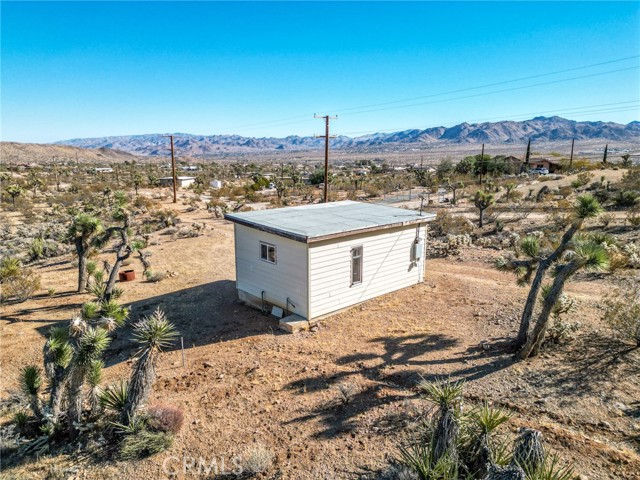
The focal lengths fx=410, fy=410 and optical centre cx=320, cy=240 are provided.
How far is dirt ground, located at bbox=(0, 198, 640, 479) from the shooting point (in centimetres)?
608

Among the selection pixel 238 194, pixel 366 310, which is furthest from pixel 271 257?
pixel 238 194

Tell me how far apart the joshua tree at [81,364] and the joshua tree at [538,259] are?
26.4ft

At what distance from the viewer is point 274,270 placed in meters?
11.6

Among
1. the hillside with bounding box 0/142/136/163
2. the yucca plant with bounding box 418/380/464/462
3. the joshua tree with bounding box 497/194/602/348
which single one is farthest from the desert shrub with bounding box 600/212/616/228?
the hillside with bounding box 0/142/136/163

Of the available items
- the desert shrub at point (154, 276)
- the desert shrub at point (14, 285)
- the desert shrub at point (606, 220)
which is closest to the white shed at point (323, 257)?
the desert shrub at point (154, 276)

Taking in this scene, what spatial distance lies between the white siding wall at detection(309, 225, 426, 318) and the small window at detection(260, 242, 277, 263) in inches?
59.1

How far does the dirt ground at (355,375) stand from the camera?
6.08 meters

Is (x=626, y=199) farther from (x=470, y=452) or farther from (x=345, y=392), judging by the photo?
(x=470, y=452)

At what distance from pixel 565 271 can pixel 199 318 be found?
9245mm

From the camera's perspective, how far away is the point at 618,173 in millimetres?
39906

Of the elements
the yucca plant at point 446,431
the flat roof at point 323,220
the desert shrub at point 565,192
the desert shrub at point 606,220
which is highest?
the flat roof at point 323,220

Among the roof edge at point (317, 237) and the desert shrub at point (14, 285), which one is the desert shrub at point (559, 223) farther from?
the desert shrub at point (14, 285)

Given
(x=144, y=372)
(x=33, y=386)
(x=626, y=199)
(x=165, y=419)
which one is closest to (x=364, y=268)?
(x=165, y=419)

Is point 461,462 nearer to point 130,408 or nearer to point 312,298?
point 130,408
